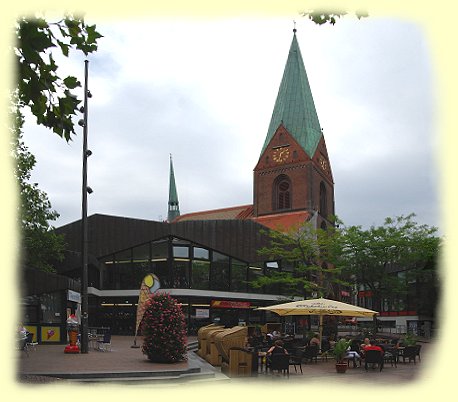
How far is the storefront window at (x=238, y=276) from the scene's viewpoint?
140 feet

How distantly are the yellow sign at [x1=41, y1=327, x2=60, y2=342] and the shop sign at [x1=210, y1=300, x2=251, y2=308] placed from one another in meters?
15.8

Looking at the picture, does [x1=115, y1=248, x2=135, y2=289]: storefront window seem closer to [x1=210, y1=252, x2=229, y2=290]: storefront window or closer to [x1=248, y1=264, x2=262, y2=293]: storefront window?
[x1=210, y1=252, x2=229, y2=290]: storefront window

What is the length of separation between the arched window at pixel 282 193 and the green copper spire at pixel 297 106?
5057 mm

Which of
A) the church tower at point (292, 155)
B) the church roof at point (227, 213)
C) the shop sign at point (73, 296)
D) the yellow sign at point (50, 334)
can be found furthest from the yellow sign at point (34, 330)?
the church roof at point (227, 213)

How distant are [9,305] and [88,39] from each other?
3.13 meters

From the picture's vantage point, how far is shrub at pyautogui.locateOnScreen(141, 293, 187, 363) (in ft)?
53.6

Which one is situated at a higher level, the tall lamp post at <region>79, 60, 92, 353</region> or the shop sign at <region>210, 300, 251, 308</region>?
the tall lamp post at <region>79, 60, 92, 353</region>

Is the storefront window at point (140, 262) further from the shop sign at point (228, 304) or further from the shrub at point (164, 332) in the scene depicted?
the shrub at point (164, 332)

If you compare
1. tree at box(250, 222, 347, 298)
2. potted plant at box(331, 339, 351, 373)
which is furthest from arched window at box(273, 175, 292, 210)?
potted plant at box(331, 339, 351, 373)

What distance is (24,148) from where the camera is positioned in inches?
1011

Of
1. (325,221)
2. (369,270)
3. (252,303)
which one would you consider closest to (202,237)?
(252,303)

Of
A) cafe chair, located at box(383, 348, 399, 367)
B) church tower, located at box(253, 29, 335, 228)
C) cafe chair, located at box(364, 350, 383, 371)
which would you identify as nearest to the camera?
cafe chair, located at box(364, 350, 383, 371)

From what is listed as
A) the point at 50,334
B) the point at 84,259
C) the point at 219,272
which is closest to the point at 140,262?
the point at 219,272

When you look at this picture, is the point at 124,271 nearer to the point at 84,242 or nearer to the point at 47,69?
the point at 84,242
